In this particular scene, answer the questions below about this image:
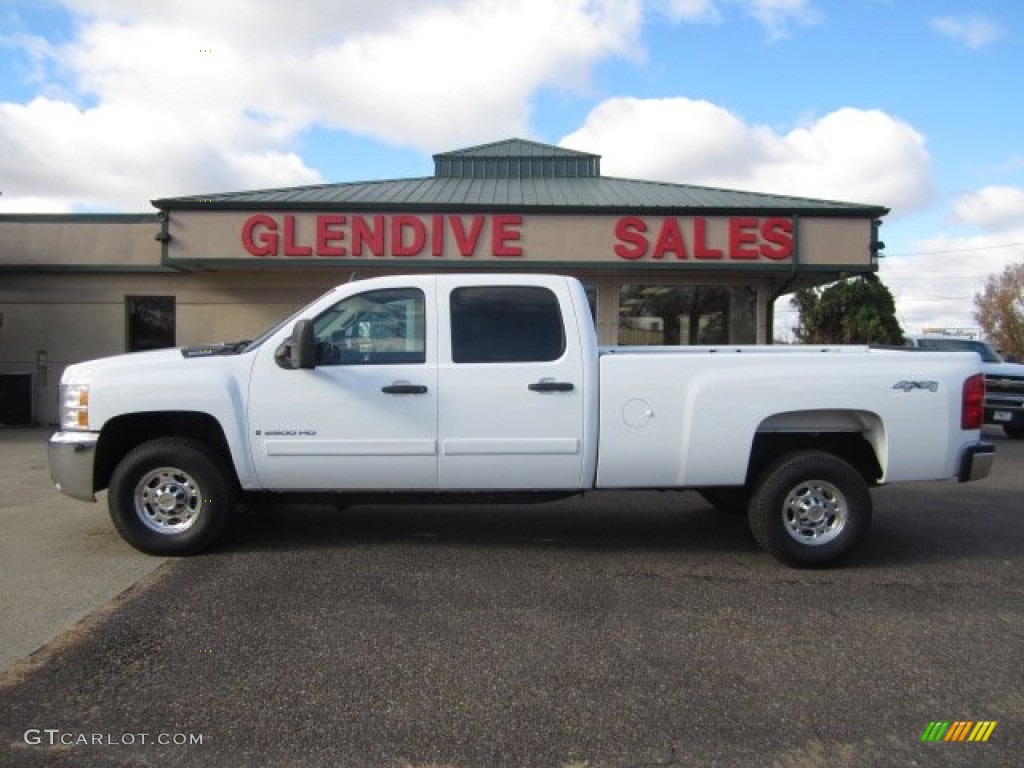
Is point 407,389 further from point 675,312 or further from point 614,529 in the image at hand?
point 675,312

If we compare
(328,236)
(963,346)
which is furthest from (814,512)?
(963,346)

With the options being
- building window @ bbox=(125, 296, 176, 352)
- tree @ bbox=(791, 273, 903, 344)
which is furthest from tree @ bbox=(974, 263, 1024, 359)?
building window @ bbox=(125, 296, 176, 352)

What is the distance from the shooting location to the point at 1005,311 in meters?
59.8

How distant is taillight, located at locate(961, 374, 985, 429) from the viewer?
18.7 ft

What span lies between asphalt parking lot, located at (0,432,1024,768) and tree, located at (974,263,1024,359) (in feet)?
200

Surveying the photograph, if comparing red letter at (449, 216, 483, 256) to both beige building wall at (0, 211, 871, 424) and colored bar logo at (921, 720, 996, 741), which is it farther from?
colored bar logo at (921, 720, 996, 741)

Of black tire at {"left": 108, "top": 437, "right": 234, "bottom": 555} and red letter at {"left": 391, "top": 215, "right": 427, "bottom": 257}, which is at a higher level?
red letter at {"left": 391, "top": 215, "right": 427, "bottom": 257}

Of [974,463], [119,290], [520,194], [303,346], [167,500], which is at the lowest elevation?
[167,500]

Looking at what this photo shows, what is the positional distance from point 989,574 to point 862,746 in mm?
3107

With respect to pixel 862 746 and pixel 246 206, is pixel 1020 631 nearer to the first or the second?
pixel 862 746

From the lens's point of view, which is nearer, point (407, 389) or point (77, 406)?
point (407, 389)

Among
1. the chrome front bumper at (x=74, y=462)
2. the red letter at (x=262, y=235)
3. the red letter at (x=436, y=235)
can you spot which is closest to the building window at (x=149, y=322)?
the red letter at (x=262, y=235)

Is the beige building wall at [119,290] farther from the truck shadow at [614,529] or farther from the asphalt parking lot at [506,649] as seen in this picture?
the asphalt parking lot at [506,649]

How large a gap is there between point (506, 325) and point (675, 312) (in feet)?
33.0
